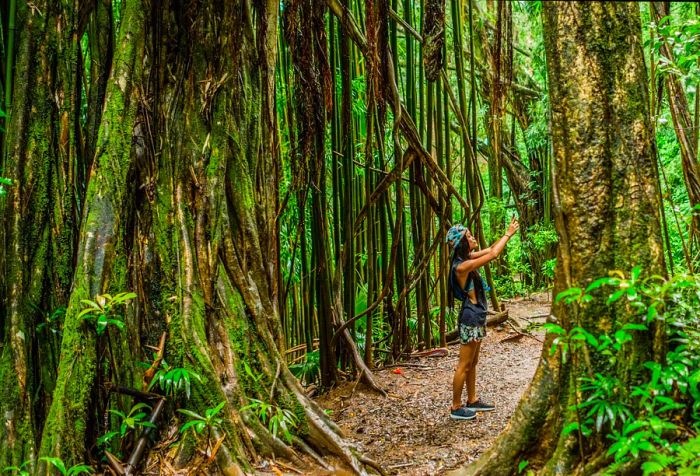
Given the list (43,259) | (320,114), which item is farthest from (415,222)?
(43,259)

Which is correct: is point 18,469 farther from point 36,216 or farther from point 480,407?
point 480,407

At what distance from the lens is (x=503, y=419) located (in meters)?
4.25

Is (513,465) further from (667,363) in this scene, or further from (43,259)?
(43,259)

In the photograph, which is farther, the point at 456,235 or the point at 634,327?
the point at 456,235

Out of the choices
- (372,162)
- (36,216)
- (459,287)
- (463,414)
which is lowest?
(463,414)

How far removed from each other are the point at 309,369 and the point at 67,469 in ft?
11.2

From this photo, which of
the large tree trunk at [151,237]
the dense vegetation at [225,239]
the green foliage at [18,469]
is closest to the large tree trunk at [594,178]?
the dense vegetation at [225,239]

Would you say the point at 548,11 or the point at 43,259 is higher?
the point at 548,11

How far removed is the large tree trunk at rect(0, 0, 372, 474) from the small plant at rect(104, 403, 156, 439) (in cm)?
9

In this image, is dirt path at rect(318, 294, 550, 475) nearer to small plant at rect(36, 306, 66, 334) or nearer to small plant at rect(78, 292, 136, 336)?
small plant at rect(78, 292, 136, 336)

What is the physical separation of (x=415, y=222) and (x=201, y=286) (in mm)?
3263

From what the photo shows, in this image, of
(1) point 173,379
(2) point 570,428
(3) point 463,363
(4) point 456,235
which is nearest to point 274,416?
(1) point 173,379

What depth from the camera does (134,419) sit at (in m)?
2.82

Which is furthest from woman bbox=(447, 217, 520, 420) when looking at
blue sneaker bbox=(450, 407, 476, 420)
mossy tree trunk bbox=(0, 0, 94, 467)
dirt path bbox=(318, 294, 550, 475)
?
mossy tree trunk bbox=(0, 0, 94, 467)
